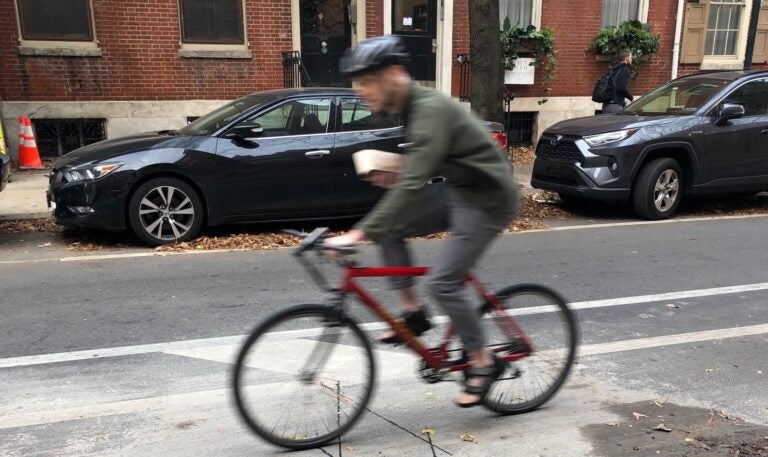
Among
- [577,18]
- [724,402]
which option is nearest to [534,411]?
[724,402]

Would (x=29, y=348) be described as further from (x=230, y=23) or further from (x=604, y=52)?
(x=604, y=52)

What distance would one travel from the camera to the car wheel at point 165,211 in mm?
6785

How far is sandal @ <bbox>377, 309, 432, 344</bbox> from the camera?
127 inches

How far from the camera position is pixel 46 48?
37.1 feet

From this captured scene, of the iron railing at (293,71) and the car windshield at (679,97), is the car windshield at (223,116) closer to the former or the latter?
the iron railing at (293,71)

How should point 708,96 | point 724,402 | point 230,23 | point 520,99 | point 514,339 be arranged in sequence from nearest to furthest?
1. point 514,339
2. point 724,402
3. point 708,96
4. point 230,23
5. point 520,99

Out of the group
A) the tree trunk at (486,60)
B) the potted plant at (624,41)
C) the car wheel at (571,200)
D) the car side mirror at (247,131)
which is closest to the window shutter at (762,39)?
the potted plant at (624,41)

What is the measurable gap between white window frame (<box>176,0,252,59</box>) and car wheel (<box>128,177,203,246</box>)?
595 cm

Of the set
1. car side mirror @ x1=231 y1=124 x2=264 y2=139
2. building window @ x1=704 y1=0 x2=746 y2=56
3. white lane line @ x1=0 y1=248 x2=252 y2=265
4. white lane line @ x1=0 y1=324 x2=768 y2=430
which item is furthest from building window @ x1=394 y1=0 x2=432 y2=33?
white lane line @ x1=0 y1=324 x2=768 y2=430

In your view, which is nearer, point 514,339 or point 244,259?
point 514,339

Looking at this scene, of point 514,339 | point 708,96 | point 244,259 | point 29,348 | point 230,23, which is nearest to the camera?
point 514,339

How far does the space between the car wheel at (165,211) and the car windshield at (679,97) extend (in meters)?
6.25

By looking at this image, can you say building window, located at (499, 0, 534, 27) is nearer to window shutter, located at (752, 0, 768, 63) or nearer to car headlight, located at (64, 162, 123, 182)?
window shutter, located at (752, 0, 768, 63)

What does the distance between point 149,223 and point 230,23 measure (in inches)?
262
